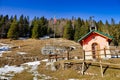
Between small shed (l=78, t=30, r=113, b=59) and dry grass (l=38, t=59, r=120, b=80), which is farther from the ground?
small shed (l=78, t=30, r=113, b=59)

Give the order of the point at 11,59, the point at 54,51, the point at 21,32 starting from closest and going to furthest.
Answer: the point at 11,59 → the point at 54,51 → the point at 21,32

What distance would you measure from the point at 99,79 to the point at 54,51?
1291 inches

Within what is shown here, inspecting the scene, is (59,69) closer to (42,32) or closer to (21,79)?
(21,79)

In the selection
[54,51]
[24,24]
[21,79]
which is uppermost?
[24,24]

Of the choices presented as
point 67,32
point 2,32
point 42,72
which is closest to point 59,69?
point 42,72

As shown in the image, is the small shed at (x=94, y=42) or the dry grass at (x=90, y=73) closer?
the dry grass at (x=90, y=73)

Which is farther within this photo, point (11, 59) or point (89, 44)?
point (11, 59)

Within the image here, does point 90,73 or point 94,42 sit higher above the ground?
point 94,42

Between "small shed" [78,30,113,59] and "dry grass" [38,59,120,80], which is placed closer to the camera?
"dry grass" [38,59,120,80]

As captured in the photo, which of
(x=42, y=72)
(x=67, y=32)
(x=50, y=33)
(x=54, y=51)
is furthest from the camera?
(x=50, y=33)

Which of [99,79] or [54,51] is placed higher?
[54,51]

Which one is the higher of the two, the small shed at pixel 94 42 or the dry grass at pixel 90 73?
the small shed at pixel 94 42

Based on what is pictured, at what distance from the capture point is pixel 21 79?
1964 centimetres

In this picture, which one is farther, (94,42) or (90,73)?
(94,42)
